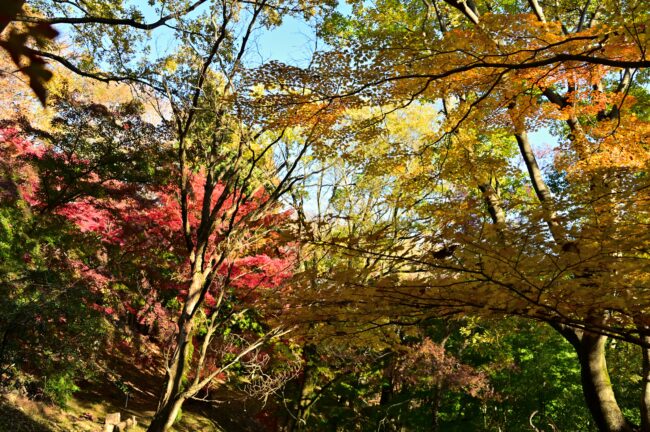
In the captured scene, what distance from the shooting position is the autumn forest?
2.93 meters

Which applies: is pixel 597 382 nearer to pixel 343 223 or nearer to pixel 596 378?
pixel 596 378

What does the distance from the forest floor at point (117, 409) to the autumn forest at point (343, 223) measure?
79 mm

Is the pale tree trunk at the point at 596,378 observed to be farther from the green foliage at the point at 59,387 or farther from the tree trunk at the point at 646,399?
the green foliage at the point at 59,387

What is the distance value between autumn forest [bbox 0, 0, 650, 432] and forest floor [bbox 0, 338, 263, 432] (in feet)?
0.26

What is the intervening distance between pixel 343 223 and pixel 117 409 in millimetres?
7255

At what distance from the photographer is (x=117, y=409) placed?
10008 millimetres

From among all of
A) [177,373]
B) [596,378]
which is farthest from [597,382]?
[177,373]

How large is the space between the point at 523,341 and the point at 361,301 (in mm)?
11448

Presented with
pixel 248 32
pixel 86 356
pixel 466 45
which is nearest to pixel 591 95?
pixel 466 45

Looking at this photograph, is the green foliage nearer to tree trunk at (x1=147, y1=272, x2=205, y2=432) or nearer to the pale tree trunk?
tree trunk at (x1=147, y1=272, x2=205, y2=432)

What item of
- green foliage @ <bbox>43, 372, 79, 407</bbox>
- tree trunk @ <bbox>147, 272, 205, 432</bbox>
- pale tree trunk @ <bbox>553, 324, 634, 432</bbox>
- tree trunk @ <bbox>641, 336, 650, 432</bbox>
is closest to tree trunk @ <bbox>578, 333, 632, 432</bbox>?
pale tree trunk @ <bbox>553, 324, 634, 432</bbox>

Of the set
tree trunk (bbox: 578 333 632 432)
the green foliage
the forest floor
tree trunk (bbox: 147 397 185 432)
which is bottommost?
the forest floor

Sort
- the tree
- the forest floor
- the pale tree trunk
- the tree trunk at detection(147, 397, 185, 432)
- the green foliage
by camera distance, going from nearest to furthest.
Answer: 1. the tree
2. the pale tree trunk
3. the tree trunk at detection(147, 397, 185, 432)
4. the green foliage
5. the forest floor

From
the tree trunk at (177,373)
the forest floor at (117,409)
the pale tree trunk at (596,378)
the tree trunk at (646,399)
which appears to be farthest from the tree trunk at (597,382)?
the tree trunk at (177,373)
